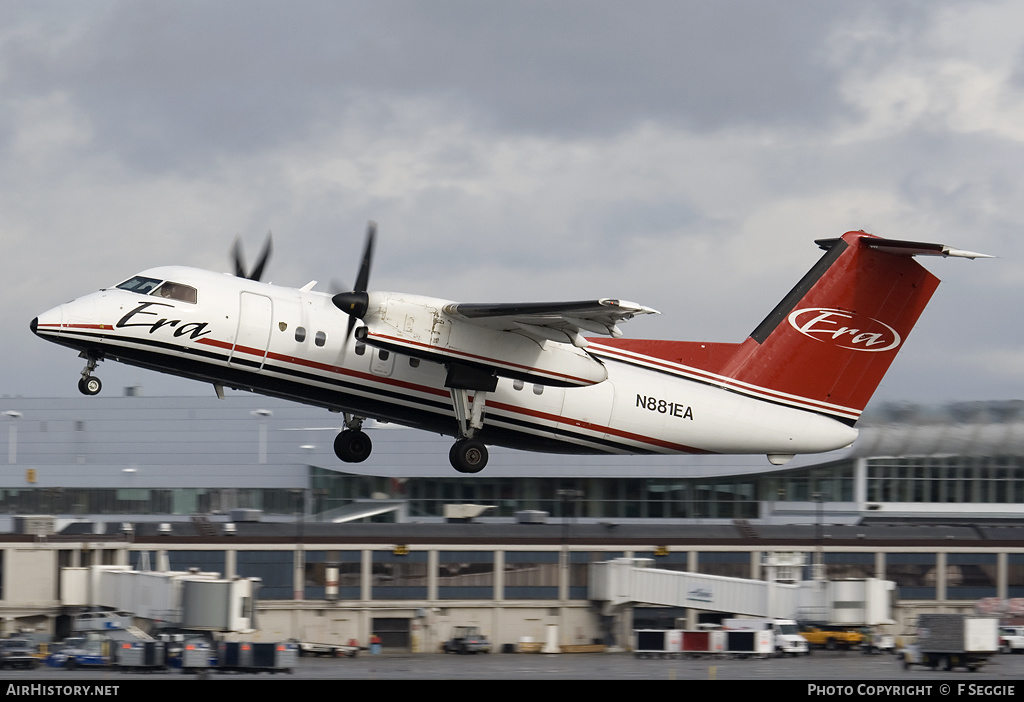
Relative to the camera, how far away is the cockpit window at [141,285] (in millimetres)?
17594

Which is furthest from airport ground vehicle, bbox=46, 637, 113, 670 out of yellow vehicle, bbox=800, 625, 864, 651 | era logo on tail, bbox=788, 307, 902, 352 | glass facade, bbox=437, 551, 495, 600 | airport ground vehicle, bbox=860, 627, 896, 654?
airport ground vehicle, bbox=860, 627, 896, 654

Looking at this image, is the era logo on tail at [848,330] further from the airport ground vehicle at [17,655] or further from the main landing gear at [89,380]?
the airport ground vehicle at [17,655]

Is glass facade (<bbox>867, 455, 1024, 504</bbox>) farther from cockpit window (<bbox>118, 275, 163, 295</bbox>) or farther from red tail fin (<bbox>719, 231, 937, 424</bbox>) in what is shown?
cockpit window (<bbox>118, 275, 163, 295</bbox>)

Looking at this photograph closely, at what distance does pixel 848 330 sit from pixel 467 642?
756 inches

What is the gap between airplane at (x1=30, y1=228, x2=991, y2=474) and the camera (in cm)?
1756

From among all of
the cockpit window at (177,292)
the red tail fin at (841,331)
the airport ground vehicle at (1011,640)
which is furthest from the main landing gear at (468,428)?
the airport ground vehicle at (1011,640)

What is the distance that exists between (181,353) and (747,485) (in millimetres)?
33877

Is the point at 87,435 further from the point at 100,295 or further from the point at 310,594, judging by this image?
the point at 100,295

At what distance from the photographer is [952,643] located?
2816 centimetres

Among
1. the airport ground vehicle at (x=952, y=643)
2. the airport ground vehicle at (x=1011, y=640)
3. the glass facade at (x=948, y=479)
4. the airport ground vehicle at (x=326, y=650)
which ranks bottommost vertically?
the airport ground vehicle at (x=326, y=650)

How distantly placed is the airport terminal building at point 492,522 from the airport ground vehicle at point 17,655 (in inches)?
226

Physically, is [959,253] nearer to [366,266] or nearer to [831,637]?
[366,266]

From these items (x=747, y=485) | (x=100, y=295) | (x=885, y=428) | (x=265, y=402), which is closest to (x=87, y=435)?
(x=265, y=402)

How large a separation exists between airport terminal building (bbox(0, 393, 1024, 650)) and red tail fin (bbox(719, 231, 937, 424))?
1143 centimetres
